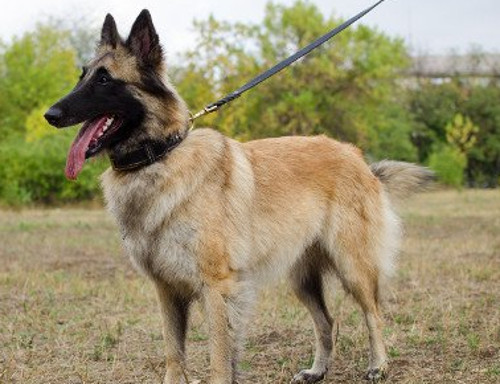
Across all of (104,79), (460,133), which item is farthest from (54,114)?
(460,133)

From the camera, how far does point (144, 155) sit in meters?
4.23

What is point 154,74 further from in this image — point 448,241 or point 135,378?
point 448,241

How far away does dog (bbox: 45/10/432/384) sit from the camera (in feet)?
13.6

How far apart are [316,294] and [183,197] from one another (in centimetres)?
167

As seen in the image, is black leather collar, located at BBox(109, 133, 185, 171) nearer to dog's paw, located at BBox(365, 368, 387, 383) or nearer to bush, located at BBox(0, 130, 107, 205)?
dog's paw, located at BBox(365, 368, 387, 383)

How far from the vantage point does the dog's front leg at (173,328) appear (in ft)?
14.9

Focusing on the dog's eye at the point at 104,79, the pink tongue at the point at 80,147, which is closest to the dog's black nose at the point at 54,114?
the pink tongue at the point at 80,147

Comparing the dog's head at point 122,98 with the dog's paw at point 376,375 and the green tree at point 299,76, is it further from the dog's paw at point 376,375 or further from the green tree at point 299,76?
the green tree at point 299,76

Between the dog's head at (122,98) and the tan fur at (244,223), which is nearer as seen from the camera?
the dog's head at (122,98)

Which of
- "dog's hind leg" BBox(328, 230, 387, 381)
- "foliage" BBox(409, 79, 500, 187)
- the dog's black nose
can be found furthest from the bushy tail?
"foliage" BBox(409, 79, 500, 187)

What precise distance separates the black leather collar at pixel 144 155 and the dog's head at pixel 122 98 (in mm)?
34

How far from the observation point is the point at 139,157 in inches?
167

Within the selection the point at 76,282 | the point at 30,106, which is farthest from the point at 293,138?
the point at 30,106

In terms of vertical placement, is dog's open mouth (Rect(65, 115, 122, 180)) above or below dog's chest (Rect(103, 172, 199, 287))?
above
